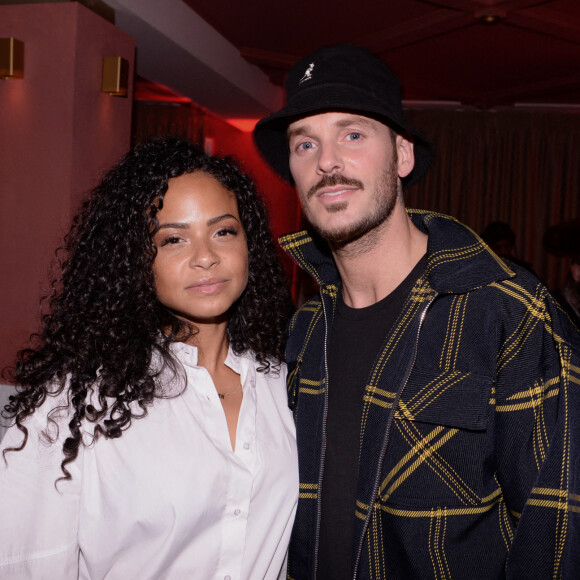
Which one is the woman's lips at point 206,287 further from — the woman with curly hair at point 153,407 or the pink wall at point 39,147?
the pink wall at point 39,147

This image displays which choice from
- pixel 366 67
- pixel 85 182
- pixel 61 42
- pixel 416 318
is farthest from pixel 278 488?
pixel 61 42

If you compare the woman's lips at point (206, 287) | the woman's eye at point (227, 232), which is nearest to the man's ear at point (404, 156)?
the woman's eye at point (227, 232)

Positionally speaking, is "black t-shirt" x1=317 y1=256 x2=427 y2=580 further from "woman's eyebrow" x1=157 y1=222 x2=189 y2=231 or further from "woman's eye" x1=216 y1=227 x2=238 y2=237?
"woman's eyebrow" x1=157 y1=222 x2=189 y2=231

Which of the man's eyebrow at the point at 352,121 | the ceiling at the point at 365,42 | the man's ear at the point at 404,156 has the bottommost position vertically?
the man's ear at the point at 404,156

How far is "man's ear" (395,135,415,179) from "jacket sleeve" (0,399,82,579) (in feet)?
4.10

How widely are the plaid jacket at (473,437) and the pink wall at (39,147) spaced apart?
235 cm

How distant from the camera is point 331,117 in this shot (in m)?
1.78

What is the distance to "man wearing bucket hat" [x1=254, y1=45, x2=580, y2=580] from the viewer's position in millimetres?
1413

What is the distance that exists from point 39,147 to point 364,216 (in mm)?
2345

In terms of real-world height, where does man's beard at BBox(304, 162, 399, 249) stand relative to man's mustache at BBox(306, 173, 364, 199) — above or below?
below

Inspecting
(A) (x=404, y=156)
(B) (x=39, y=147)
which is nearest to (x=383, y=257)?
(A) (x=404, y=156)

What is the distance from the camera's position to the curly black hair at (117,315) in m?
1.54

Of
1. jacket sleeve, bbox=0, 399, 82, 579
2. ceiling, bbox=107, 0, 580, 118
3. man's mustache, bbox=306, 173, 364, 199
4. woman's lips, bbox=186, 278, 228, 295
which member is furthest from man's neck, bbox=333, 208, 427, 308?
ceiling, bbox=107, 0, 580, 118

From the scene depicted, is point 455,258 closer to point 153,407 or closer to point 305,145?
point 305,145
